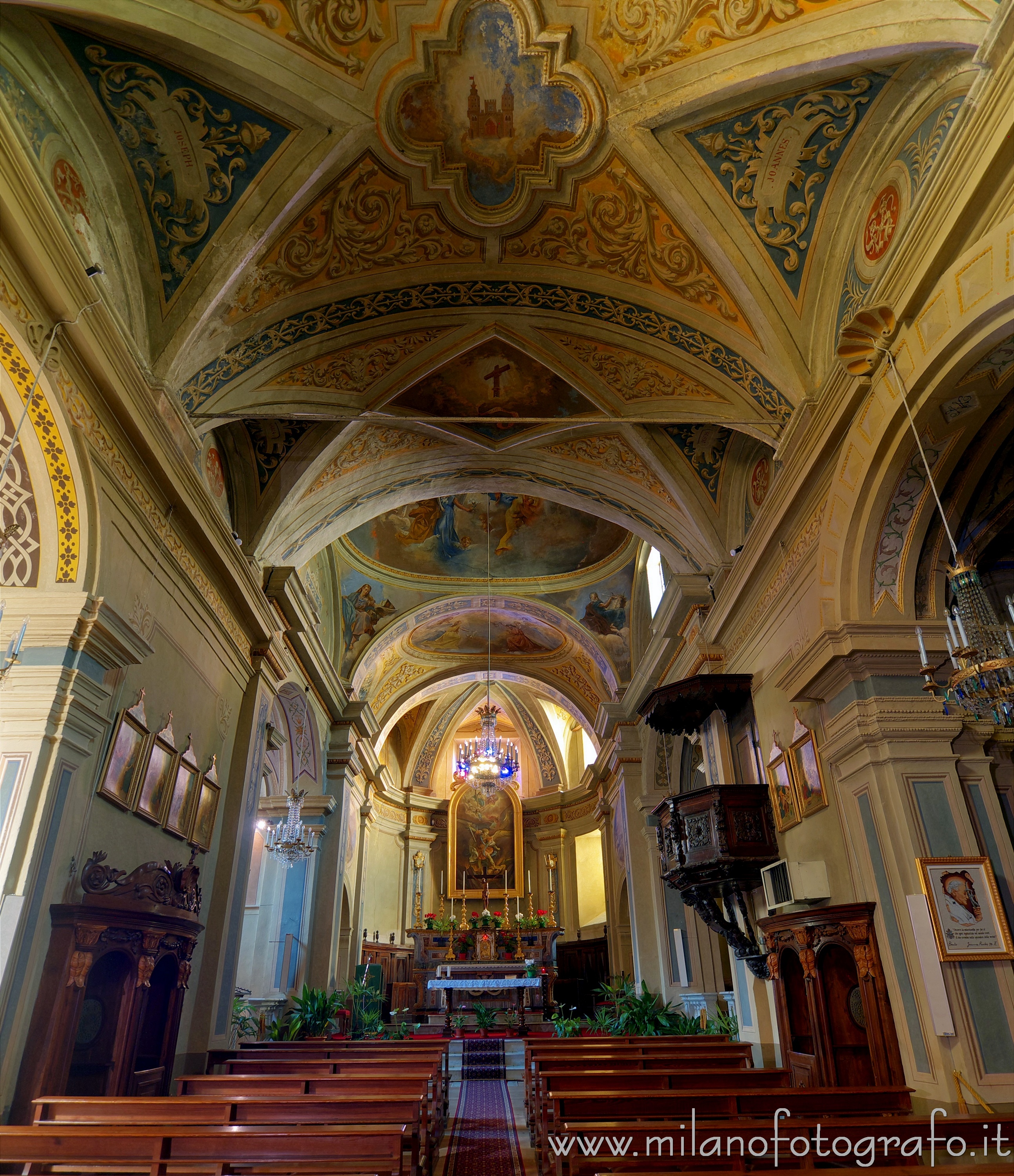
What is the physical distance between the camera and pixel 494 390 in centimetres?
1065

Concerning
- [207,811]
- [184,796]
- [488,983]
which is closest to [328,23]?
[184,796]

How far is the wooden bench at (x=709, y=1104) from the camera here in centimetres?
478

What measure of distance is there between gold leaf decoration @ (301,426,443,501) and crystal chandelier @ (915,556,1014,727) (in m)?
7.62

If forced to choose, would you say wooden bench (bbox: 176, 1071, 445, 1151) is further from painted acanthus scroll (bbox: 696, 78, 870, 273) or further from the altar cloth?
the altar cloth

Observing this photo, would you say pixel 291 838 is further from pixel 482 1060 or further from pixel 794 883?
pixel 794 883

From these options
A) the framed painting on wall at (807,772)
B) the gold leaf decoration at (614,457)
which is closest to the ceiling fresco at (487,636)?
the gold leaf decoration at (614,457)

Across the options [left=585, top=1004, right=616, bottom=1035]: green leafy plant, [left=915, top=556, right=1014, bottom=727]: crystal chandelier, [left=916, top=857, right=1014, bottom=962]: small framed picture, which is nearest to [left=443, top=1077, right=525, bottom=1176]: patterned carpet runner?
[left=585, top=1004, right=616, bottom=1035]: green leafy plant

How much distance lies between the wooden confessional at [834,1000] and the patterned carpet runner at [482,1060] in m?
5.36

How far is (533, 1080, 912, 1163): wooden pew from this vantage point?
4.78 metres

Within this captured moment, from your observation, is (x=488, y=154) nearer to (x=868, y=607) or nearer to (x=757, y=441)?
(x=757, y=441)

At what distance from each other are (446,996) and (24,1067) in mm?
12930

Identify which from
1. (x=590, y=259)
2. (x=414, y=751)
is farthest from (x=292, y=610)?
(x=414, y=751)

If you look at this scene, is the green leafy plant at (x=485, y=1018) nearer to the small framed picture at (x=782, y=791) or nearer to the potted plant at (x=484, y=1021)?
the potted plant at (x=484, y=1021)

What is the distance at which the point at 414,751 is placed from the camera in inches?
947
